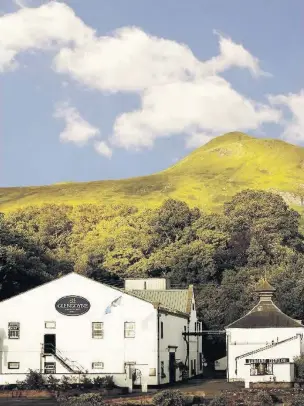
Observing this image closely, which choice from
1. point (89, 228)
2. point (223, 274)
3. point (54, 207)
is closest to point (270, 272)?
point (223, 274)

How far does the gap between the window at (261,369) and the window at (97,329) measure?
457 inches

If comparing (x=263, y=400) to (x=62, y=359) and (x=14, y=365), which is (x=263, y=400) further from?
(x=14, y=365)

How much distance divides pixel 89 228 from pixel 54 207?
12.1 meters

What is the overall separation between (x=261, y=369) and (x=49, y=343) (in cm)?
1615

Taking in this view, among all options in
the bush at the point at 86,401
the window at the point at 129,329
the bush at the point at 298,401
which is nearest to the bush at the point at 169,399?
the bush at the point at 86,401

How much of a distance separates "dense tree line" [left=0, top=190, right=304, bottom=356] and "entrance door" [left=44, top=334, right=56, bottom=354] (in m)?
27.8

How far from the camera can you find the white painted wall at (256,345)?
59.1 metres

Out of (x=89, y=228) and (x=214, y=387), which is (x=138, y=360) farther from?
(x=89, y=228)

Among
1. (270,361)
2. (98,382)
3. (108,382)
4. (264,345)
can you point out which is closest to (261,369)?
(270,361)

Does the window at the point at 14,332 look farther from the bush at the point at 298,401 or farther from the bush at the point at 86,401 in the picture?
the bush at the point at 298,401

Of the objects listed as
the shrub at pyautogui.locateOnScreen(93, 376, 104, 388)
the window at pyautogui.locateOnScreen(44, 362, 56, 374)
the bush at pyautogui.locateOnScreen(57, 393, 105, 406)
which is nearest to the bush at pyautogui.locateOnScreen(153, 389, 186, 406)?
the bush at pyautogui.locateOnScreen(57, 393, 105, 406)

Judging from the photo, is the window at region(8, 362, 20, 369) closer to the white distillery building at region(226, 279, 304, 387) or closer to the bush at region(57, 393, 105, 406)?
the white distillery building at region(226, 279, 304, 387)

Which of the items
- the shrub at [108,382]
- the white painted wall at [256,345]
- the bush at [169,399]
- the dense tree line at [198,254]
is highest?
the dense tree line at [198,254]

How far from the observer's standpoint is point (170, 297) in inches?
2879
